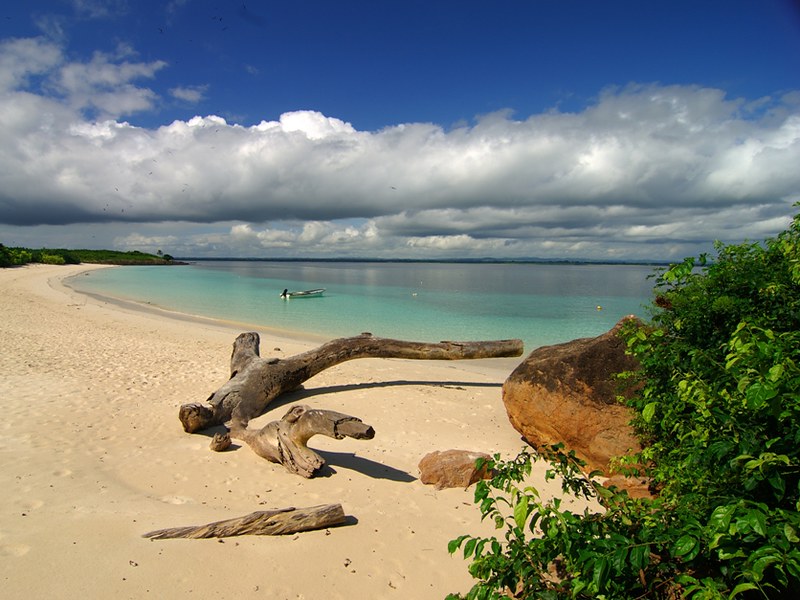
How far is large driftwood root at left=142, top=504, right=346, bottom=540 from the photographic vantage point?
4.37 m

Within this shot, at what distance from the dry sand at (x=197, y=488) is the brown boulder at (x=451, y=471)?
193 mm

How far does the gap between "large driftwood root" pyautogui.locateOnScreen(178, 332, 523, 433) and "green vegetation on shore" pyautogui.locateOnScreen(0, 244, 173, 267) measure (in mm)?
67231

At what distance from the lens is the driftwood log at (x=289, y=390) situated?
645 cm

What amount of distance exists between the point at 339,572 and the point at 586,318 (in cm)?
3192

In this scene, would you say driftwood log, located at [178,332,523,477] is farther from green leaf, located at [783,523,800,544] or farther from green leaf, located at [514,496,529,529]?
green leaf, located at [783,523,800,544]

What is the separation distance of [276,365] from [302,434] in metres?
3.97

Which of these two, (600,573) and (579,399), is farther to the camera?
(579,399)

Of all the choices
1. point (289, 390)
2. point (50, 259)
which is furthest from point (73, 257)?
point (289, 390)

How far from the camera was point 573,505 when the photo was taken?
608cm

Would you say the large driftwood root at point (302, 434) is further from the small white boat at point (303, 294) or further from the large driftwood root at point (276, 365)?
the small white boat at point (303, 294)

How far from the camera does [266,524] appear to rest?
15.1 feet

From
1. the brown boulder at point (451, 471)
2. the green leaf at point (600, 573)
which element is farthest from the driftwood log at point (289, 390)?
the green leaf at point (600, 573)

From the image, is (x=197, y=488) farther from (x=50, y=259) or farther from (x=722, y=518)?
(x=50, y=259)

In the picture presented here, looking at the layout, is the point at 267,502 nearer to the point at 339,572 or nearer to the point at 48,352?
the point at 339,572
